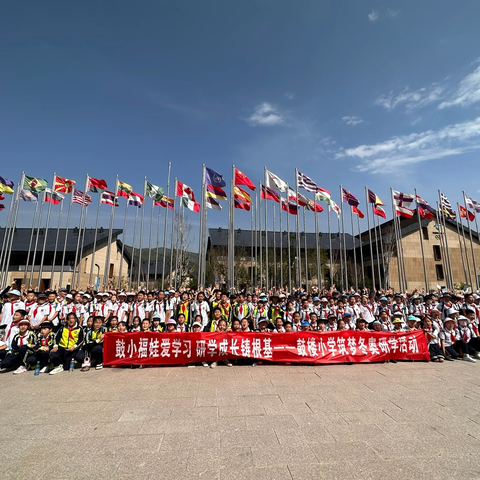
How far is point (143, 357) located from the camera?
7.59m

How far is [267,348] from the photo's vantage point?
7.87 m

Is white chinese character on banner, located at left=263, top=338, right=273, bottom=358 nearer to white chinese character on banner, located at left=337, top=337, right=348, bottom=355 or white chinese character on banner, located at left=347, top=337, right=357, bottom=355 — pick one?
white chinese character on banner, located at left=337, top=337, right=348, bottom=355

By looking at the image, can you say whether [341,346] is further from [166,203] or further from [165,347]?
[166,203]

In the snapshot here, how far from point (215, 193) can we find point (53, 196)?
1133 centimetres

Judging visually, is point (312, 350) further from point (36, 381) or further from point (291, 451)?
point (36, 381)

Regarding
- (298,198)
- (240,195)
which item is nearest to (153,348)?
(240,195)

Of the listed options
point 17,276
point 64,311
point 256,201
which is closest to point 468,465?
point 64,311

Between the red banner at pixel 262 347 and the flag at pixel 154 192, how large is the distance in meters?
13.2

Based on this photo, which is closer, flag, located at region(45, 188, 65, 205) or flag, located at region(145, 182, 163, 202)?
flag, located at region(45, 188, 65, 205)

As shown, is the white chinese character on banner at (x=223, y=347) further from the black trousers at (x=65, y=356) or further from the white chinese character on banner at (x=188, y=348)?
the black trousers at (x=65, y=356)

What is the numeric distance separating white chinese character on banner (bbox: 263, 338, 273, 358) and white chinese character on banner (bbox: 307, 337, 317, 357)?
3.60ft

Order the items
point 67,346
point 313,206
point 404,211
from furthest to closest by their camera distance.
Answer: point 404,211 → point 313,206 → point 67,346

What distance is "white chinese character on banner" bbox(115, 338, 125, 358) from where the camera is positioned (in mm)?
7633

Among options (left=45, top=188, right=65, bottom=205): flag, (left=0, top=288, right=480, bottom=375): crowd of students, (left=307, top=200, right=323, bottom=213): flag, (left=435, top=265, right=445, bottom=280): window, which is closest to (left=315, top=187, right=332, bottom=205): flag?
(left=307, top=200, right=323, bottom=213): flag
